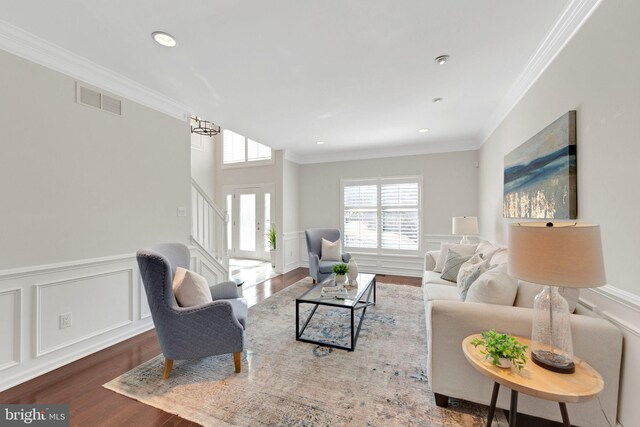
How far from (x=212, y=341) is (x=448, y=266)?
2.65 m

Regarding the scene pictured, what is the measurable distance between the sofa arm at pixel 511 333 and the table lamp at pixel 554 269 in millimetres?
227

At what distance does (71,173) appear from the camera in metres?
2.37

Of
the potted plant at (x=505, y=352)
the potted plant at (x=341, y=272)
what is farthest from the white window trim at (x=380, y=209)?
the potted plant at (x=505, y=352)

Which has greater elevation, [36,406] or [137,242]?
[137,242]

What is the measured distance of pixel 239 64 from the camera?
94.8 inches

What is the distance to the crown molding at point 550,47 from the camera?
1.66 m

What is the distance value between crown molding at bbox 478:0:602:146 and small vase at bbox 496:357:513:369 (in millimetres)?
2057

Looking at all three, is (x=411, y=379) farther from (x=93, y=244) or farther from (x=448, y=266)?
(x=93, y=244)

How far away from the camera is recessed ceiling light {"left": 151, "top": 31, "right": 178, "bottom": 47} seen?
6.54 feet

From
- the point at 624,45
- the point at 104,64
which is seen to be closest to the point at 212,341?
the point at 104,64

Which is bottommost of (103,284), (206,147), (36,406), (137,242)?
(36,406)

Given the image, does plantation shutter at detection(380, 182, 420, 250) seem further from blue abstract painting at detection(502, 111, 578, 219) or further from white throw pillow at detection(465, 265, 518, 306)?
white throw pillow at detection(465, 265, 518, 306)

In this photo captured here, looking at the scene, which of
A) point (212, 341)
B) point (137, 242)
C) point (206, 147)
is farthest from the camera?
point (206, 147)

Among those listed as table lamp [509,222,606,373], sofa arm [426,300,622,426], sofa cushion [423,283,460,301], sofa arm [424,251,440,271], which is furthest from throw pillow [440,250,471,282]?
table lamp [509,222,606,373]
